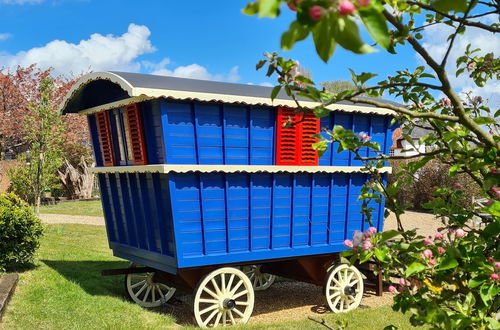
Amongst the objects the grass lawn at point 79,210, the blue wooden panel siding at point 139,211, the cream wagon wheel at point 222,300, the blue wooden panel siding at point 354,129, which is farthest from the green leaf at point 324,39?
the grass lawn at point 79,210

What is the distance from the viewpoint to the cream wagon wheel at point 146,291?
7.21m

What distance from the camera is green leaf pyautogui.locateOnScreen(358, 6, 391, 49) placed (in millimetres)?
1091

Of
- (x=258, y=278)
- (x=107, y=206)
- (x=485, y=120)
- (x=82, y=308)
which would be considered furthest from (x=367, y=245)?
(x=258, y=278)

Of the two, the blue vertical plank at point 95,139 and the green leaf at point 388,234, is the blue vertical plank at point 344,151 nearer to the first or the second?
the blue vertical plank at point 95,139

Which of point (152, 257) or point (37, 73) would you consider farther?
point (37, 73)

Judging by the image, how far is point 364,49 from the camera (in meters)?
1.05

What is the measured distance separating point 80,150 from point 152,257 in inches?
861

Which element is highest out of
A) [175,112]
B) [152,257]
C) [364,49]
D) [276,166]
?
[364,49]

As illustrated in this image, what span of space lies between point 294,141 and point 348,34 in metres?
5.24

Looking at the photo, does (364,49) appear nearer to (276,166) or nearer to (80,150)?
(276,166)

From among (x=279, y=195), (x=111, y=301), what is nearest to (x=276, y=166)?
(x=279, y=195)

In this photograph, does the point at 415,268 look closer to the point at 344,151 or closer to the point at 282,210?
the point at 282,210

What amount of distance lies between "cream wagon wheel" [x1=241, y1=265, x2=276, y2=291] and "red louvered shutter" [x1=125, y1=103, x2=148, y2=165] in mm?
3373

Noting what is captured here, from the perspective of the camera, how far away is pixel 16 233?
22.7ft
